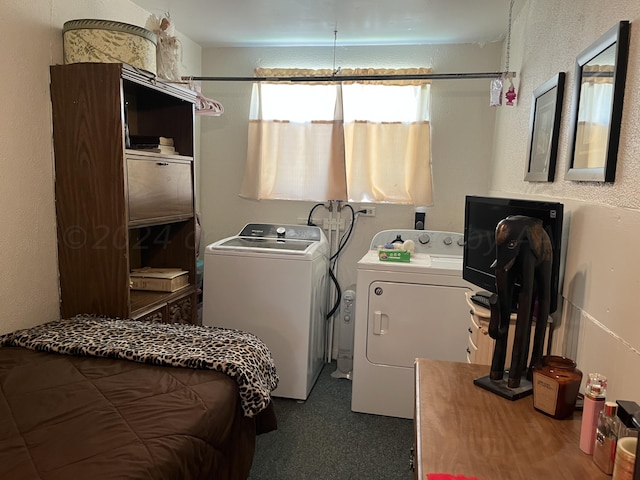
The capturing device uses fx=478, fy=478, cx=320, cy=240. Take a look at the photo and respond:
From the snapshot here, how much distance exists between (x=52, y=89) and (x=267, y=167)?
1.65 m

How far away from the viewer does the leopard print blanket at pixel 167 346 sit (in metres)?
1.71

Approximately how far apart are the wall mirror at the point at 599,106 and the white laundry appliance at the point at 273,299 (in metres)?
1.66

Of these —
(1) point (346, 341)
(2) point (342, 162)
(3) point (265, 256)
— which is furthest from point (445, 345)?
(2) point (342, 162)

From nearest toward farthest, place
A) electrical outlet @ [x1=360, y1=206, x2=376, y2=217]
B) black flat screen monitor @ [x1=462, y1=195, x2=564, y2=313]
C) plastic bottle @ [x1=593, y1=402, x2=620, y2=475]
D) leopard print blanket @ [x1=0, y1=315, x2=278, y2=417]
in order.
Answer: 1. plastic bottle @ [x1=593, y1=402, x2=620, y2=475]
2. black flat screen monitor @ [x1=462, y1=195, x2=564, y2=313]
3. leopard print blanket @ [x1=0, y1=315, x2=278, y2=417]
4. electrical outlet @ [x1=360, y1=206, x2=376, y2=217]

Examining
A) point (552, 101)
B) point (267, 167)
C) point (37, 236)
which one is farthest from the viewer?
point (267, 167)

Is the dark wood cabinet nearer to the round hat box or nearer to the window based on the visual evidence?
the round hat box

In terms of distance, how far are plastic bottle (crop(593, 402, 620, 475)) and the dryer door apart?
170 cm

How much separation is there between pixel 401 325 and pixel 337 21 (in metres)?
1.87

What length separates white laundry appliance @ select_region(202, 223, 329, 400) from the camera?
290 centimetres

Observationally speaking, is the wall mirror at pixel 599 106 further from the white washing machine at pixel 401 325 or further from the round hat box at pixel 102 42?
the round hat box at pixel 102 42

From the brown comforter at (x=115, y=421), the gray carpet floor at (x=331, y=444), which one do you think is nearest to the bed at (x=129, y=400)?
the brown comforter at (x=115, y=421)

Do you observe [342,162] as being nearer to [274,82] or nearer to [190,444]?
[274,82]

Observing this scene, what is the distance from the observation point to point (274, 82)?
11.2 feet

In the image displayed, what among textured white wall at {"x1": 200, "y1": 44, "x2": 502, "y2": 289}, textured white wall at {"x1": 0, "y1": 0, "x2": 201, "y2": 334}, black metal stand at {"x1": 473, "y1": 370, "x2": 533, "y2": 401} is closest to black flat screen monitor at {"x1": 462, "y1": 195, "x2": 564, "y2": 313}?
black metal stand at {"x1": 473, "y1": 370, "x2": 533, "y2": 401}
